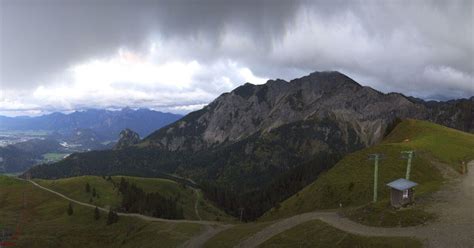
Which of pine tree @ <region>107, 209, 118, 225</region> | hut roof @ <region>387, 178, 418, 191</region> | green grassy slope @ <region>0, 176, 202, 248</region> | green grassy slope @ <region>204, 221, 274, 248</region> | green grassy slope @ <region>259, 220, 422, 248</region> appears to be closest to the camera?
green grassy slope @ <region>259, 220, 422, 248</region>

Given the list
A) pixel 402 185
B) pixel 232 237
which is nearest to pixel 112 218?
pixel 232 237

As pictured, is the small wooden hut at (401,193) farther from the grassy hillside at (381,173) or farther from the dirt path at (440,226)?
the grassy hillside at (381,173)

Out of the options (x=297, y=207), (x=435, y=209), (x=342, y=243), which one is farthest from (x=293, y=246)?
(x=297, y=207)

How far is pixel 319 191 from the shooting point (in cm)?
10469

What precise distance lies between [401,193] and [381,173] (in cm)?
3960

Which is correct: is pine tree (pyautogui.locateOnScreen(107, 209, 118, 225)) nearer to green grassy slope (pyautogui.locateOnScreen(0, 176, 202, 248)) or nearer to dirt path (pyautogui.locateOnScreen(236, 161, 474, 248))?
green grassy slope (pyautogui.locateOnScreen(0, 176, 202, 248))

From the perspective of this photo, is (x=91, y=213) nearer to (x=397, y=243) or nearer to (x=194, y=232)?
(x=194, y=232)

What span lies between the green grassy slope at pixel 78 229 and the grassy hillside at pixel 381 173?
99.2ft

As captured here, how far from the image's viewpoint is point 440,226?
52.0 metres

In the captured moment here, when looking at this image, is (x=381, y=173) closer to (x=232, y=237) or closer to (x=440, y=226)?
(x=232, y=237)

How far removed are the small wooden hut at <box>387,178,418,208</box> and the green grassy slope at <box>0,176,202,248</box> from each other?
49218 mm

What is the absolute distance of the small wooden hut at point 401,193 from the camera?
58.7m

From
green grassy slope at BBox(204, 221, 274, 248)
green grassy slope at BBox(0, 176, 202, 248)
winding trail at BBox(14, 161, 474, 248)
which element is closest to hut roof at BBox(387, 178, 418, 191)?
winding trail at BBox(14, 161, 474, 248)

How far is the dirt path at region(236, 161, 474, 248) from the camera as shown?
159 ft
